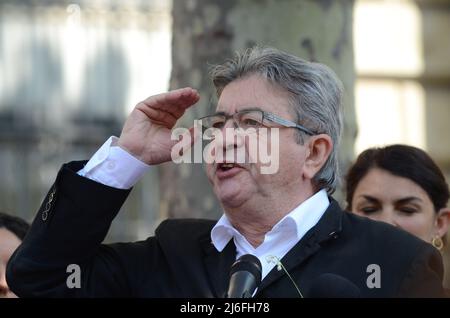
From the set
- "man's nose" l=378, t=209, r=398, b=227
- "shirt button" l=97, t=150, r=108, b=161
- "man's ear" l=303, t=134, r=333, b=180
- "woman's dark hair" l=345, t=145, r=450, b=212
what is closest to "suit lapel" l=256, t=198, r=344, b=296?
"man's ear" l=303, t=134, r=333, b=180

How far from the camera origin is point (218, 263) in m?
4.28

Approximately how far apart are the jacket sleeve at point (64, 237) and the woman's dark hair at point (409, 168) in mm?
1345

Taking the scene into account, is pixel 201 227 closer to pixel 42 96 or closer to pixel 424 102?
pixel 42 96

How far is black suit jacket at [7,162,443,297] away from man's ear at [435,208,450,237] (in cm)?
105

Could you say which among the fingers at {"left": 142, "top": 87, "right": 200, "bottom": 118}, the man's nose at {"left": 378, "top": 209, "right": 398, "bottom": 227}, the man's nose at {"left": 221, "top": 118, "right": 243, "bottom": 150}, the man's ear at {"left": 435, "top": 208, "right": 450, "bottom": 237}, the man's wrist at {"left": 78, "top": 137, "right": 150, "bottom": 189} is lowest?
the man's ear at {"left": 435, "top": 208, "right": 450, "bottom": 237}

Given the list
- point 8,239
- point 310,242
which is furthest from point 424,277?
point 8,239

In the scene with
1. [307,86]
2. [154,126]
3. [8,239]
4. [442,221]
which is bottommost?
[8,239]

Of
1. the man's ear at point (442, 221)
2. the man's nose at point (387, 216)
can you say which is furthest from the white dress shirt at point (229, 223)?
the man's ear at point (442, 221)

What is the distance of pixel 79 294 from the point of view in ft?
14.0

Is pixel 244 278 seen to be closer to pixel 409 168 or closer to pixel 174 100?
pixel 174 100

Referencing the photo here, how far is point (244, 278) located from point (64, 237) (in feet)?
3.01

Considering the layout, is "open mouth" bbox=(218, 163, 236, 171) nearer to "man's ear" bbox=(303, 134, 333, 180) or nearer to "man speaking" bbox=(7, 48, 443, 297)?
"man speaking" bbox=(7, 48, 443, 297)

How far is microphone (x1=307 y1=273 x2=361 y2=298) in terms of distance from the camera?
11.4 feet
